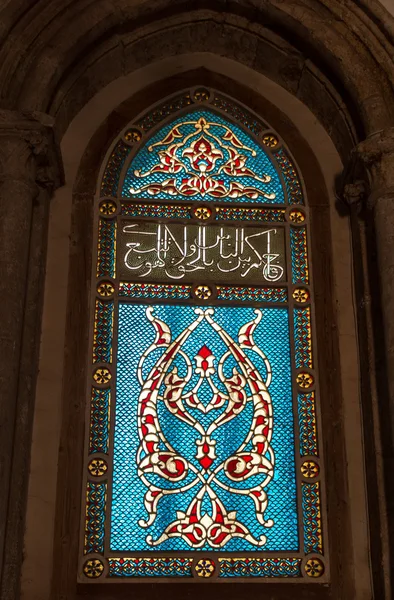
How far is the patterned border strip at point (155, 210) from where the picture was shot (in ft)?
18.9

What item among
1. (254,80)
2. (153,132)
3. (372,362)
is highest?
(254,80)

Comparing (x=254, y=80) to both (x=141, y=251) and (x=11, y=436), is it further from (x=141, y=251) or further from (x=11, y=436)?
(x=11, y=436)

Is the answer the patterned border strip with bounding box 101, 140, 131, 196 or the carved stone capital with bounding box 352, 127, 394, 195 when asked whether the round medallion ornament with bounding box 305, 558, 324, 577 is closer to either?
the carved stone capital with bounding box 352, 127, 394, 195

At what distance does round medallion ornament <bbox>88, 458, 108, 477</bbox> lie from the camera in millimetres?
5023

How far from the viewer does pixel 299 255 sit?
5.72m

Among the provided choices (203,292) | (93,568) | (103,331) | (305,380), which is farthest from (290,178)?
(93,568)

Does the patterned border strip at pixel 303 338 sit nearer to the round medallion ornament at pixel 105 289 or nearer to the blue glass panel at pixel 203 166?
the blue glass panel at pixel 203 166

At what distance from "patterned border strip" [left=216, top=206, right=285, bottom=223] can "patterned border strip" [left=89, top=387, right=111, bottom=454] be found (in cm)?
140

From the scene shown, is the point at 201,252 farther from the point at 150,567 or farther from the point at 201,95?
the point at 150,567

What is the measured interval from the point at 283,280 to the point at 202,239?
572mm

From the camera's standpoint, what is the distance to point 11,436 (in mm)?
4578

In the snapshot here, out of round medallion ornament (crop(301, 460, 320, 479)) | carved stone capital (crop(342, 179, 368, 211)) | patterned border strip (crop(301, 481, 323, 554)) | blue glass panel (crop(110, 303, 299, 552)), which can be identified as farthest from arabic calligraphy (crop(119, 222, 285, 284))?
patterned border strip (crop(301, 481, 323, 554))

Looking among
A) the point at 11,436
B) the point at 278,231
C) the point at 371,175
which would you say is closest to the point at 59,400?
the point at 11,436

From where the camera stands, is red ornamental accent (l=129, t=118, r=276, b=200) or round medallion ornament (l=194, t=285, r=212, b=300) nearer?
round medallion ornament (l=194, t=285, r=212, b=300)
